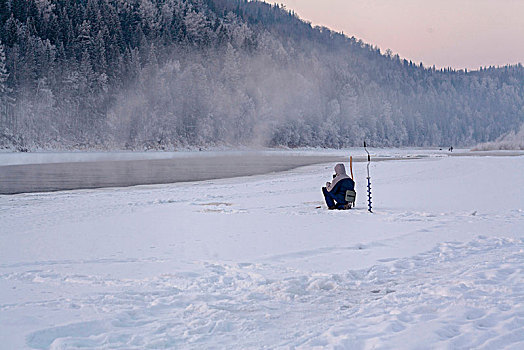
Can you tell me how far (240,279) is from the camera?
22.6ft

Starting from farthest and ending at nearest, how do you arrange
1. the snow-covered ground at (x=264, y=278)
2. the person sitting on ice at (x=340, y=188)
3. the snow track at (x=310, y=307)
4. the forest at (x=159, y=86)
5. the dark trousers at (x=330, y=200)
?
the forest at (x=159, y=86), the dark trousers at (x=330, y=200), the person sitting on ice at (x=340, y=188), the snow-covered ground at (x=264, y=278), the snow track at (x=310, y=307)

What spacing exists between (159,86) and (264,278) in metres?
98.0

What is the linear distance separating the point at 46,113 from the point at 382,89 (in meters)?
119

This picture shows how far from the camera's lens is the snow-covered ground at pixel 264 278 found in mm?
4797

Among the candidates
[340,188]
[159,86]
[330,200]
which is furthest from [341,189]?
[159,86]

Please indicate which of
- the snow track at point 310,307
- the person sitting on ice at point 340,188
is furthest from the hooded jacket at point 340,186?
the snow track at point 310,307

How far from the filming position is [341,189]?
45.3 feet

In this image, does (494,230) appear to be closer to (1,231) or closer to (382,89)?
(1,231)

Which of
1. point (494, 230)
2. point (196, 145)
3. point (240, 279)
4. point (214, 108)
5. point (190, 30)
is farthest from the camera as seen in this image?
point (190, 30)

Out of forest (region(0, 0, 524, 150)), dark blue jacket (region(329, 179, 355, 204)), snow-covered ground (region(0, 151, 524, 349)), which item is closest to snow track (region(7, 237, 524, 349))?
snow-covered ground (region(0, 151, 524, 349))

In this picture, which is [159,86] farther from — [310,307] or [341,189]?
[310,307]

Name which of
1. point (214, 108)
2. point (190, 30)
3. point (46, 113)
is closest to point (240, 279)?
→ point (46, 113)

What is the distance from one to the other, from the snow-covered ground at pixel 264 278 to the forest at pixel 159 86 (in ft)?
225

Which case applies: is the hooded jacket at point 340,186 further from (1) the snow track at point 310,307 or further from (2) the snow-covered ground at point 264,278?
(1) the snow track at point 310,307
